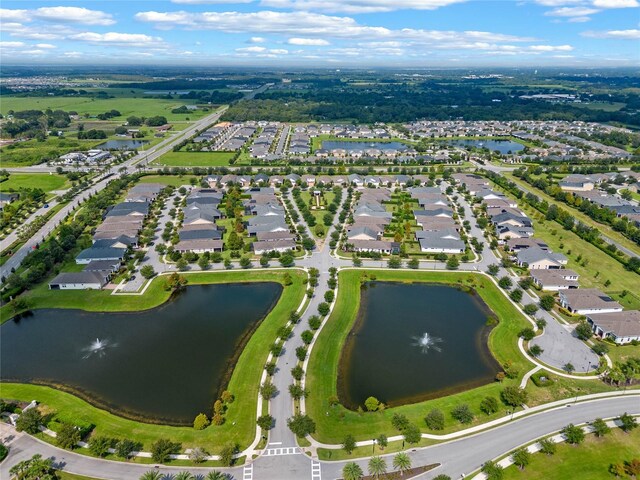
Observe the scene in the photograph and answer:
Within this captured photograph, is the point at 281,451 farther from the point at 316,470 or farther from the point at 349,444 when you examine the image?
the point at 349,444

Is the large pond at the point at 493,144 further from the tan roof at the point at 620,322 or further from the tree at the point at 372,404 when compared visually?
the tree at the point at 372,404

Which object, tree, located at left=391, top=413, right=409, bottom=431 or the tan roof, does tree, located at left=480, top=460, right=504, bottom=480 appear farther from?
the tan roof

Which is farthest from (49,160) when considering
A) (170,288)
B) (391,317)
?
(391,317)

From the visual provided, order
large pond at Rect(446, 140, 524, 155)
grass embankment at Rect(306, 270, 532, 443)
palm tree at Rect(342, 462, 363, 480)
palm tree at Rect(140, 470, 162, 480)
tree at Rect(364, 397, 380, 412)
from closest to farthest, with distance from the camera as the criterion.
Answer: palm tree at Rect(140, 470, 162, 480) → palm tree at Rect(342, 462, 363, 480) → grass embankment at Rect(306, 270, 532, 443) → tree at Rect(364, 397, 380, 412) → large pond at Rect(446, 140, 524, 155)

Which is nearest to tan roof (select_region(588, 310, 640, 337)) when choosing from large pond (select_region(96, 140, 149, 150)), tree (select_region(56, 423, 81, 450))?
tree (select_region(56, 423, 81, 450))

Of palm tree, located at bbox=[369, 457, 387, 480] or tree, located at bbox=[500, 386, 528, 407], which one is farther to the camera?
tree, located at bbox=[500, 386, 528, 407]

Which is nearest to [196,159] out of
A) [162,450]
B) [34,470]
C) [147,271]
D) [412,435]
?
[147,271]
